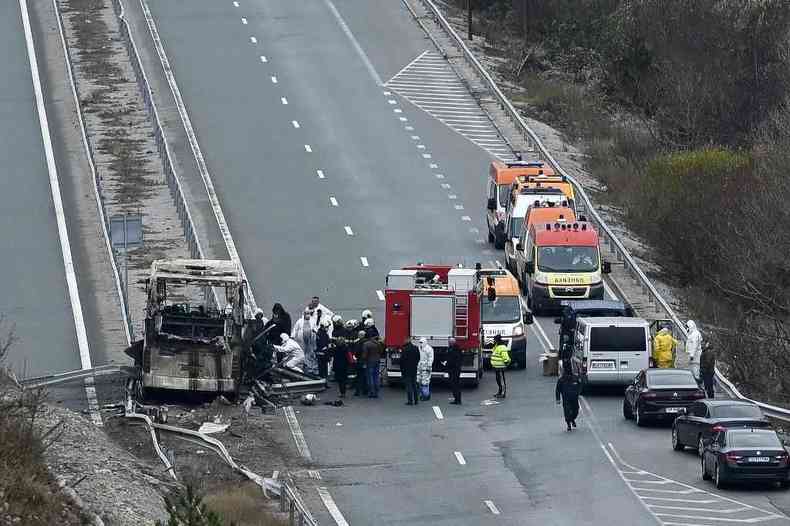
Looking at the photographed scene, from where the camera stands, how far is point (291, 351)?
40219 mm

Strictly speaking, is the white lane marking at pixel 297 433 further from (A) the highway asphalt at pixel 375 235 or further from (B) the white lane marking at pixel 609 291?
(B) the white lane marking at pixel 609 291

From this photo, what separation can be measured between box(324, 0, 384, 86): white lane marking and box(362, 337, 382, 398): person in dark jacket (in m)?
34.2

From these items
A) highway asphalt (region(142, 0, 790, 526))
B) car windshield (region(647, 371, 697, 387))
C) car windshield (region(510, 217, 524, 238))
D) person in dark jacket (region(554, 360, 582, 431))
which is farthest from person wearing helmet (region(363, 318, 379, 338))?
car windshield (region(510, 217, 524, 238))

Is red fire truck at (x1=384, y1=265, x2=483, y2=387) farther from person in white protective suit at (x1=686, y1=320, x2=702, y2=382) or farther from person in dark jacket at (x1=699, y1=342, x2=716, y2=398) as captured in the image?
person in dark jacket at (x1=699, y1=342, x2=716, y2=398)

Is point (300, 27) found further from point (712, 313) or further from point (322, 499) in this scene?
point (322, 499)

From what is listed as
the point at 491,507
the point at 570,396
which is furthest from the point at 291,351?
the point at 491,507

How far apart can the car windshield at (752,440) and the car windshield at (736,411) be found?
176 cm

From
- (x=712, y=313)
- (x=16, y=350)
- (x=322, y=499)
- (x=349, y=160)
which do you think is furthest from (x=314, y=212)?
(x=322, y=499)

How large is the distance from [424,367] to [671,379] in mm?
4870

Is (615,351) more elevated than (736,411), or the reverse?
(736,411)

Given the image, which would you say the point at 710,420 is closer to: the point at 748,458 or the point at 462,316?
the point at 748,458

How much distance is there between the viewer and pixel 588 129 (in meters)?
73.2

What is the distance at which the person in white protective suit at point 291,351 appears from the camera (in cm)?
4022

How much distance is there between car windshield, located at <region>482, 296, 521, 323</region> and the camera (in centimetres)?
4309
